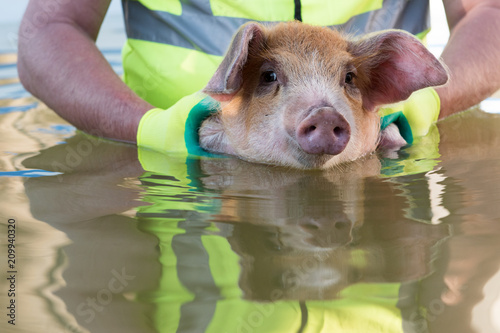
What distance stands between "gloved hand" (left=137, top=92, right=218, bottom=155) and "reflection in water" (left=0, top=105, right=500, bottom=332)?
9.8 inches

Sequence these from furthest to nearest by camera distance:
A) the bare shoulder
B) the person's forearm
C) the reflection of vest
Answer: the reflection of vest < the bare shoulder < the person's forearm

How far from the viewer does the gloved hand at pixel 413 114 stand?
2.75 metres

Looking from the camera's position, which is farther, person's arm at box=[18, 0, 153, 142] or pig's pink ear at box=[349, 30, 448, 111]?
person's arm at box=[18, 0, 153, 142]

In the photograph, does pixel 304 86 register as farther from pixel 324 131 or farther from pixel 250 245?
pixel 250 245

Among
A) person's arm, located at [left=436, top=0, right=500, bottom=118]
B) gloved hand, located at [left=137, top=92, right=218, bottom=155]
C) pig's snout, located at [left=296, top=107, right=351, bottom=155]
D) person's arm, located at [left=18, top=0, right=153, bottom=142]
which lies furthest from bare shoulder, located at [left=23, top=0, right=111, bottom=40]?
person's arm, located at [left=436, top=0, right=500, bottom=118]

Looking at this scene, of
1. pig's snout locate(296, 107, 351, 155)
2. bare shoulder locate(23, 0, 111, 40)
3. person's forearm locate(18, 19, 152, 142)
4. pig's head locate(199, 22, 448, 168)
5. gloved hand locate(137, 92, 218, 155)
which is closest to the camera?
pig's snout locate(296, 107, 351, 155)

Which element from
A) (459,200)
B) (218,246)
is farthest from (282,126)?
(218,246)

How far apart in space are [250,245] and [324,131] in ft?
1.94

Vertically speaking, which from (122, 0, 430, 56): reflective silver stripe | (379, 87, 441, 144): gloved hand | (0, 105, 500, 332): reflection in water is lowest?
(379, 87, 441, 144): gloved hand

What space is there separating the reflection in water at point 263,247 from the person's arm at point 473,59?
0.71 m

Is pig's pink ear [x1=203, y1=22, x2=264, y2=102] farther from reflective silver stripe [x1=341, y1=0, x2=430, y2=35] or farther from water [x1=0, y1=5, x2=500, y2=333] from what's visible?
reflective silver stripe [x1=341, y1=0, x2=430, y2=35]

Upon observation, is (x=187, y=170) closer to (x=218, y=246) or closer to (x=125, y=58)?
(x=218, y=246)

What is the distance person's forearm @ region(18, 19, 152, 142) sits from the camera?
2728 mm

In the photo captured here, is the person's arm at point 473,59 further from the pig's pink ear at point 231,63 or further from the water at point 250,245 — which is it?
the pig's pink ear at point 231,63
